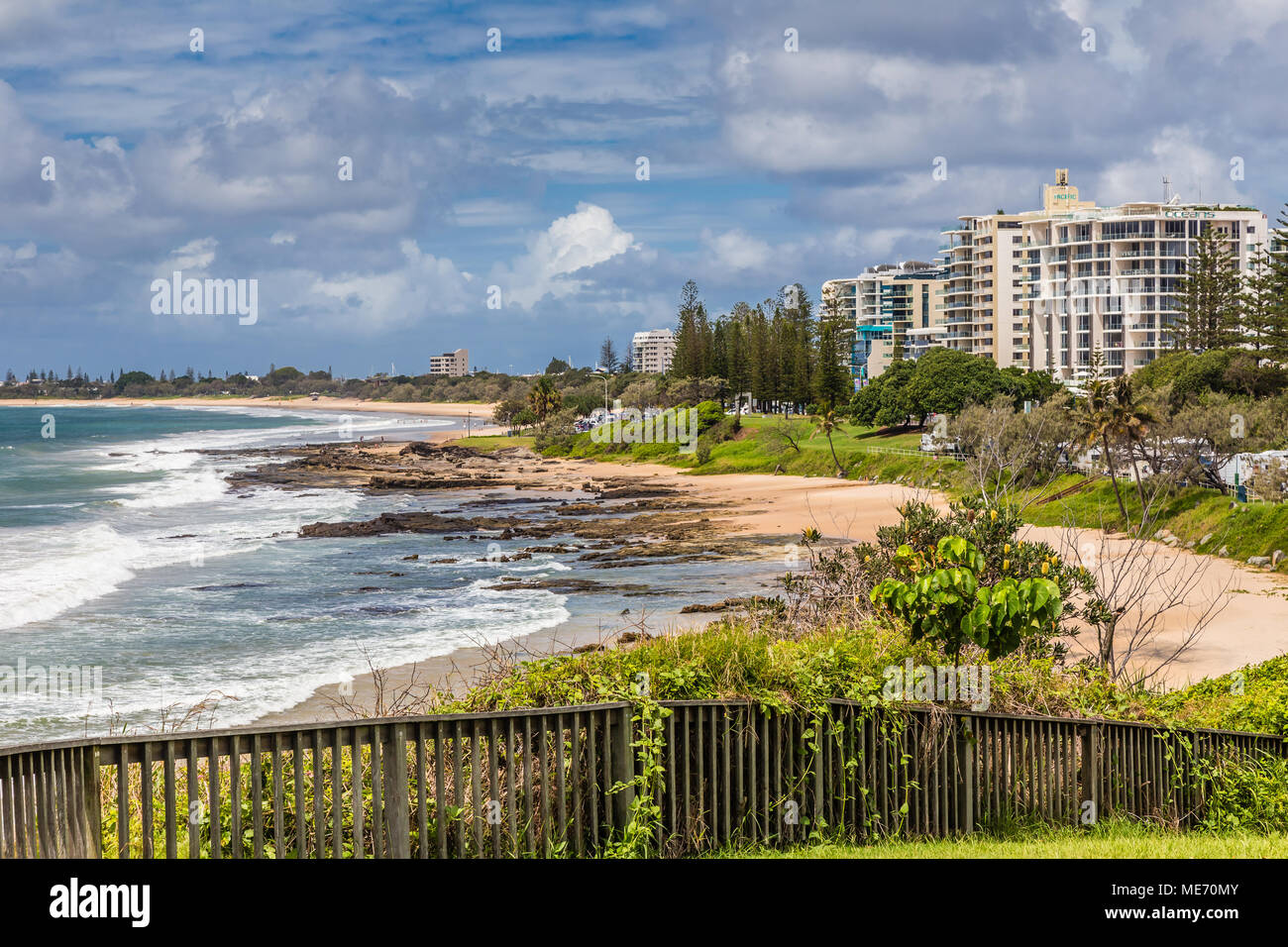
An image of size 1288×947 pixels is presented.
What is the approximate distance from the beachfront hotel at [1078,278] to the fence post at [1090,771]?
257 ft

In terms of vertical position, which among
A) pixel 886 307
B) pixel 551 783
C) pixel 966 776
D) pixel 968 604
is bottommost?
pixel 966 776

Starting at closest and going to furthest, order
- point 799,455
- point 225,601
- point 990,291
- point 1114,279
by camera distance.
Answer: point 225,601
point 799,455
point 1114,279
point 990,291

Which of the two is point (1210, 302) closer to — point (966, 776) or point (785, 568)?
point (785, 568)

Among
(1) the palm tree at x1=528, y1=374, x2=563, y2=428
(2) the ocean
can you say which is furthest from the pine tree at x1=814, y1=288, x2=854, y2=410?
(2) the ocean

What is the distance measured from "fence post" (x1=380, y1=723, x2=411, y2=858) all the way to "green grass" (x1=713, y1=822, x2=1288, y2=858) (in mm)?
1640

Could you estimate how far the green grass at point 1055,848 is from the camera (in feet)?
20.0

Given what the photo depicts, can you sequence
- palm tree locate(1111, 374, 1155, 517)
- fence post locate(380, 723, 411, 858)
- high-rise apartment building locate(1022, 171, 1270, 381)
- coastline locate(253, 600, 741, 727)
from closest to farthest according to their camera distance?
fence post locate(380, 723, 411, 858) → coastline locate(253, 600, 741, 727) → palm tree locate(1111, 374, 1155, 517) → high-rise apartment building locate(1022, 171, 1270, 381)

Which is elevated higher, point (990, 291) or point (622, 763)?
point (990, 291)

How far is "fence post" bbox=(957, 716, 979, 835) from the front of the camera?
7266 mm

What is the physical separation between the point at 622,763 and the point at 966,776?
2.32 m

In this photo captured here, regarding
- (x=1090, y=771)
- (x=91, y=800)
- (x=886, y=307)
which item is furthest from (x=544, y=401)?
(x=91, y=800)

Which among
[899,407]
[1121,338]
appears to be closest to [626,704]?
[899,407]

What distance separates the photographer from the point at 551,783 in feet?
20.4

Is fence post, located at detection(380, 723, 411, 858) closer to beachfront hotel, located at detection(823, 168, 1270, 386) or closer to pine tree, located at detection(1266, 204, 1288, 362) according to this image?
pine tree, located at detection(1266, 204, 1288, 362)
